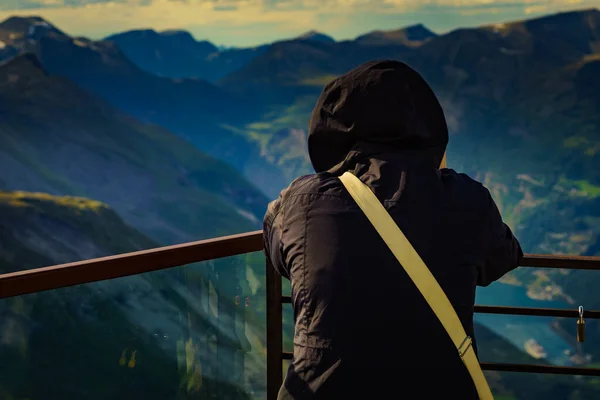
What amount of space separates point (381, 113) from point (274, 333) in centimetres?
111

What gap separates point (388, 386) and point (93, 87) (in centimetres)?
2924

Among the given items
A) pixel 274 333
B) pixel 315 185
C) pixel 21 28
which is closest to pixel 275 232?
pixel 315 185

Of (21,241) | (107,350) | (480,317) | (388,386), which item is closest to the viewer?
(388,386)

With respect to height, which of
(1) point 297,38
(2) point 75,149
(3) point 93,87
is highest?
(1) point 297,38

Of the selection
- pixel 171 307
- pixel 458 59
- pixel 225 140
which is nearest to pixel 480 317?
pixel 458 59

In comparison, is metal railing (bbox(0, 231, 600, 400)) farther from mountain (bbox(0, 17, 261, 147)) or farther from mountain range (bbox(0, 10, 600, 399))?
mountain (bbox(0, 17, 261, 147))

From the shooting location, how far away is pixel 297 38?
29.5 m

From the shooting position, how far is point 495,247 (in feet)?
4.59

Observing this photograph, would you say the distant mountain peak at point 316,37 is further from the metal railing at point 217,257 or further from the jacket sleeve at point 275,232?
the jacket sleeve at point 275,232

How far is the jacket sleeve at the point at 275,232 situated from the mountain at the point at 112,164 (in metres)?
26.3

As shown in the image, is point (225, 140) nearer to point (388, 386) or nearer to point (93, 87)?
point (93, 87)

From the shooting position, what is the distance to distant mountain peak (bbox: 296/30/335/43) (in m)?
29.5

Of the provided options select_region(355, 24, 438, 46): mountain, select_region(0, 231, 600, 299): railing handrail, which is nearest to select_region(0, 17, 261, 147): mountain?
select_region(355, 24, 438, 46): mountain

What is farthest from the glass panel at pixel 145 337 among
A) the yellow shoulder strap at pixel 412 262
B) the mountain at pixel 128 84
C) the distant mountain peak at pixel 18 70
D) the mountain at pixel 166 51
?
the mountain at pixel 166 51
